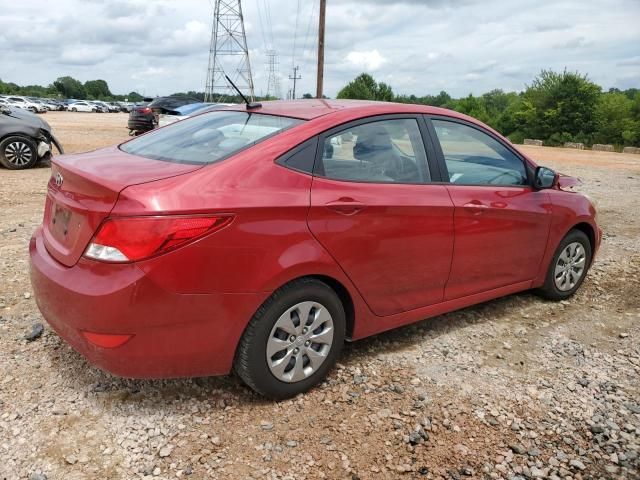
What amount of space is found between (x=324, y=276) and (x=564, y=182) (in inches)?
105

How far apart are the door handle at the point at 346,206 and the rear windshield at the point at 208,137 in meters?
0.51

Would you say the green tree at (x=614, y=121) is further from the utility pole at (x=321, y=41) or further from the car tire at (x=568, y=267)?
the car tire at (x=568, y=267)

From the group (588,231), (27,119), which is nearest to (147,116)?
(27,119)

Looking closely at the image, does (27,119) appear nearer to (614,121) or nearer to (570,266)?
(570,266)

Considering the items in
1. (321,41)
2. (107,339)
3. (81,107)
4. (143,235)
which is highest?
(321,41)

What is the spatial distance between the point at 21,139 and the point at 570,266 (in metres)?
10.2

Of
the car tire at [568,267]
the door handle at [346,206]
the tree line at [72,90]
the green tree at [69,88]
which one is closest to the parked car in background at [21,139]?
the door handle at [346,206]

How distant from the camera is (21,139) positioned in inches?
420

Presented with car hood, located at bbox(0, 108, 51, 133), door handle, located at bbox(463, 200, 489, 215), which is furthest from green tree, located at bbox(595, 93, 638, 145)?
door handle, located at bbox(463, 200, 489, 215)

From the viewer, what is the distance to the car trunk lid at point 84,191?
2.53m

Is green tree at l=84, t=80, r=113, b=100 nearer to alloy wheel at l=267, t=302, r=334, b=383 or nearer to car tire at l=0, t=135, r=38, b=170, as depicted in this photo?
car tire at l=0, t=135, r=38, b=170

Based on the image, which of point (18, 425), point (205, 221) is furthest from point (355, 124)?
point (18, 425)

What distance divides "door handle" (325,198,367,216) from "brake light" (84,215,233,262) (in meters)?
0.73

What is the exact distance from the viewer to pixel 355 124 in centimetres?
321
